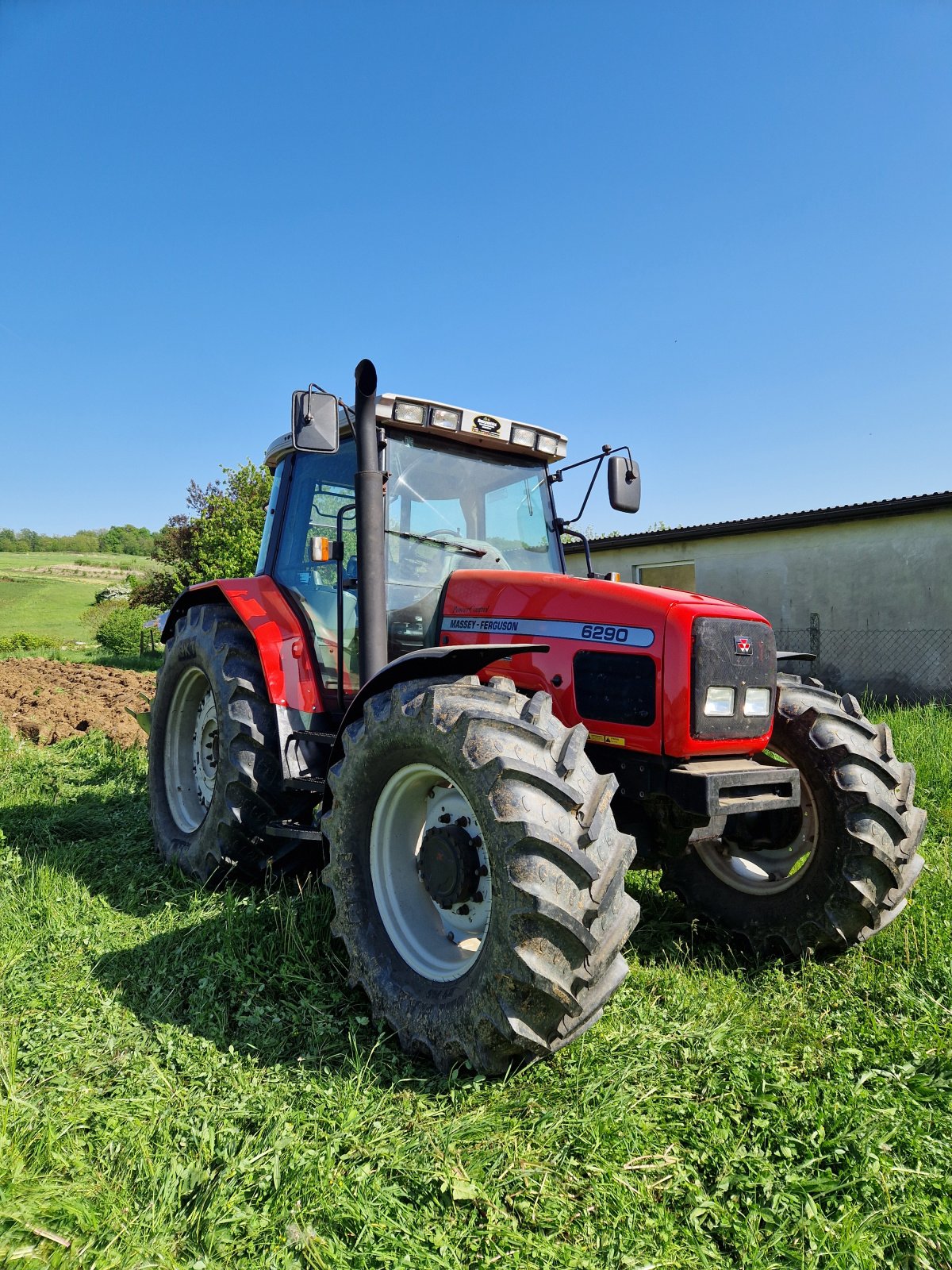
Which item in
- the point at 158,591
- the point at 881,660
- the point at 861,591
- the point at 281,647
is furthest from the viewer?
the point at 158,591

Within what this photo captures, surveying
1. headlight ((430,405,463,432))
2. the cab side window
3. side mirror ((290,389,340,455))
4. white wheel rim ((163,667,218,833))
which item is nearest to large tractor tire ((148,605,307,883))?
white wheel rim ((163,667,218,833))

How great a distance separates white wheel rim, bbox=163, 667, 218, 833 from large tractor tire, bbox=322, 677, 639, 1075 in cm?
186

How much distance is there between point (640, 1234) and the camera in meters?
1.98

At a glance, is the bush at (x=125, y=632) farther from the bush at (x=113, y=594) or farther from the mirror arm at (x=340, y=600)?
the mirror arm at (x=340, y=600)

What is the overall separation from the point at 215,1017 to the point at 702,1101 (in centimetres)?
163

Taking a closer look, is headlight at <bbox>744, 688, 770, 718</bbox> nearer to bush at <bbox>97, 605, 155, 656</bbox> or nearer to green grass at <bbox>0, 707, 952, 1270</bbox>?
green grass at <bbox>0, 707, 952, 1270</bbox>

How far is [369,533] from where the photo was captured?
3.54 m

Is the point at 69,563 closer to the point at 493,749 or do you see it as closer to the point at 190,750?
the point at 190,750

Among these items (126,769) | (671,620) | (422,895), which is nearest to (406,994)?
(422,895)

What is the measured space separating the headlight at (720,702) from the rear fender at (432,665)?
64 centimetres

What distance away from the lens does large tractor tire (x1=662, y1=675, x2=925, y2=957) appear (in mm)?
3287

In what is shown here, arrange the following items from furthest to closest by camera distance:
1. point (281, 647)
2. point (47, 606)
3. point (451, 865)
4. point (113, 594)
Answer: point (113, 594), point (47, 606), point (281, 647), point (451, 865)

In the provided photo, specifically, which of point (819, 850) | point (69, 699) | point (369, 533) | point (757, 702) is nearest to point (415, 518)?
point (369, 533)

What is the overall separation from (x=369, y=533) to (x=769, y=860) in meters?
2.27
